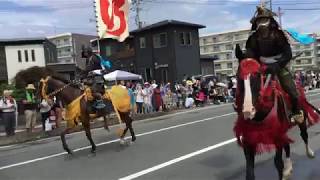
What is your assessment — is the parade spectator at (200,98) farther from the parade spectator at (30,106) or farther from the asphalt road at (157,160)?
the asphalt road at (157,160)

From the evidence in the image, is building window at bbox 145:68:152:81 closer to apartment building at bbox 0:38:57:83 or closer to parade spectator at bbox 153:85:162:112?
apartment building at bbox 0:38:57:83

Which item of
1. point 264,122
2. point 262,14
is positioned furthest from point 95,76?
point 264,122

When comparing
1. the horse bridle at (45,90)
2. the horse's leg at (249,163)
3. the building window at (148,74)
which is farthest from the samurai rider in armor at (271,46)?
the building window at (148,74)

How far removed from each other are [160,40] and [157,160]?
139 ft

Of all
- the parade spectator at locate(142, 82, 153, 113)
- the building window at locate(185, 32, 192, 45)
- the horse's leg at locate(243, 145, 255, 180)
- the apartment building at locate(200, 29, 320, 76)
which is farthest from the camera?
the apartment building at locate(200, 29, 320, 76)

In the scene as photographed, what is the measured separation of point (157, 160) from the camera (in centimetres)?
1116

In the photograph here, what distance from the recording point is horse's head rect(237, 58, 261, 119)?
259 inches

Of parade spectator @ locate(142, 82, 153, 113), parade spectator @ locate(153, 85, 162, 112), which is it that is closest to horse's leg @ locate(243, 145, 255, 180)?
parade spectator @ locate(142, 82, 153, 113)

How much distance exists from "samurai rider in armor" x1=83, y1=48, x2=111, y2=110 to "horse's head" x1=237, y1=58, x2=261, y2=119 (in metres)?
6.96

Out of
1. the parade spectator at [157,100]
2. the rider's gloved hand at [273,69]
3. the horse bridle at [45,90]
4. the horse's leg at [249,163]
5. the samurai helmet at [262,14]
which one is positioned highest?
the samurai helmet at [262,14]

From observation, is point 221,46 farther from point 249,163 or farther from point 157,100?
point 249,163

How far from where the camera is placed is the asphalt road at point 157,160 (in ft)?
31.1

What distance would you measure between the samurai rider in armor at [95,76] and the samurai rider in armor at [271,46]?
6677mm

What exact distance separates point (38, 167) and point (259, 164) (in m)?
4.93
